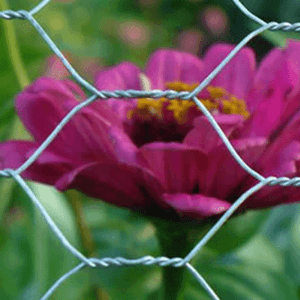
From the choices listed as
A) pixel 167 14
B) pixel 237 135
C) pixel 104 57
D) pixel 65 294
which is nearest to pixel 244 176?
pixel 237 135

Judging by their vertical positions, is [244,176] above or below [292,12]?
above

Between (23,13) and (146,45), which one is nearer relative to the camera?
(23,13)

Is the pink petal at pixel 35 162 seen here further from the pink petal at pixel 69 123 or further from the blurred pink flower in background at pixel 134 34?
the blurred pink flower in background at pixel 134 34

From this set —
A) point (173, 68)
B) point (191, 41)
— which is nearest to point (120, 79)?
point (173, 68)

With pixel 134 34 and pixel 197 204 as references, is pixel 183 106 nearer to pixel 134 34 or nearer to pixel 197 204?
pixel 197 204

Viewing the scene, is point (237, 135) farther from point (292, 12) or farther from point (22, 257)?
point (292, 12)

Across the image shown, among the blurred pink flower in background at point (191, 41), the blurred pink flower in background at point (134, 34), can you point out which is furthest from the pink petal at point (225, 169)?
the blurred pink flower in background at point (191, 41)

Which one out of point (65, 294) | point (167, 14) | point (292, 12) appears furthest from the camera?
point (167, 14)

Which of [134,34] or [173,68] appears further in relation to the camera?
[134,34]
